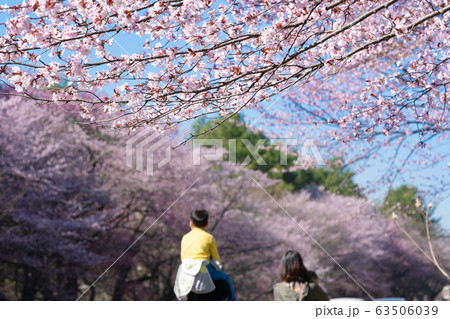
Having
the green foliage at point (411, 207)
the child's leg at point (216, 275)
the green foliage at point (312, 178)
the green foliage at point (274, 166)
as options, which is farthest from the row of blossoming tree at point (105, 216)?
the green foliage at point (312, 178)

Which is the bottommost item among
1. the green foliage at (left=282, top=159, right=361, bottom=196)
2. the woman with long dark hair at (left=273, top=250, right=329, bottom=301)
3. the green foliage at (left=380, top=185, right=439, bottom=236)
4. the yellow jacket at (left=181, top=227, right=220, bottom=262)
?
the woman with long dark hair at (left=273, top=250, right=329, bottom=301)

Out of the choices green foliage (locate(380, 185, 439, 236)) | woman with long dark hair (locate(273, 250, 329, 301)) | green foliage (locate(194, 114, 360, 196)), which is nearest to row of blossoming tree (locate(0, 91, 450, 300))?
green foliage (locate(380, 185, 439, 236))

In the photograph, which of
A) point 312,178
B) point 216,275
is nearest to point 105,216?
point 216,275

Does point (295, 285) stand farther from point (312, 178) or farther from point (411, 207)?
point (312, 178)

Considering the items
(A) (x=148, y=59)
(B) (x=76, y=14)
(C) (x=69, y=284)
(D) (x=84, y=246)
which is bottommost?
(C) (x=69, y=284)

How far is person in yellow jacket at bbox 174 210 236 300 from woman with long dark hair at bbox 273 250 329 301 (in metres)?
0.92

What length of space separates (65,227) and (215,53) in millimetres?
9540

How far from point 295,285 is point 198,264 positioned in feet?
3.71

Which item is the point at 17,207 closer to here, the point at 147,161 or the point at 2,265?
the point at 2,265

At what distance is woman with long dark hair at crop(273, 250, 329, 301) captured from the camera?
438 centimetres

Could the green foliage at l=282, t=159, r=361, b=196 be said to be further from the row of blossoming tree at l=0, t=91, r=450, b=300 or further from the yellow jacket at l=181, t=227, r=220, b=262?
the yellow jacket at l=181, t=227, r=220, b=262

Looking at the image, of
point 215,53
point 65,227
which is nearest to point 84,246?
point 65,227

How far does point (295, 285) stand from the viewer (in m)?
4.43

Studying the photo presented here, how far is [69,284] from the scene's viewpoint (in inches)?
563
